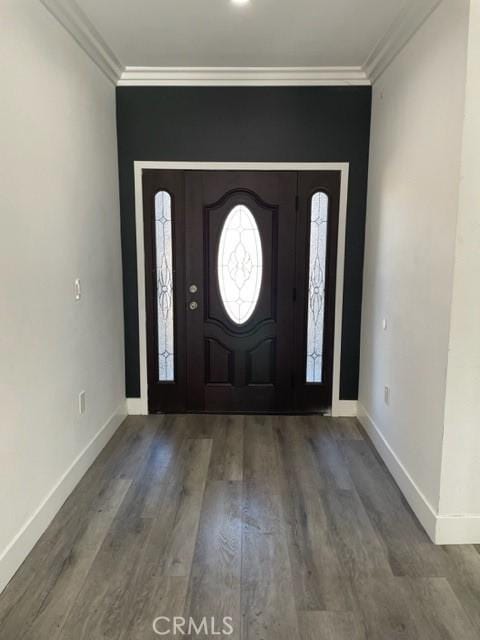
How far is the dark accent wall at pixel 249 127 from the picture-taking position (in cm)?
358

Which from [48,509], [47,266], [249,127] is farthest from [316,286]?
[48,509]

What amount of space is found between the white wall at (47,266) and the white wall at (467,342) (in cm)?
195

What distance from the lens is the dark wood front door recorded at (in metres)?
3.71

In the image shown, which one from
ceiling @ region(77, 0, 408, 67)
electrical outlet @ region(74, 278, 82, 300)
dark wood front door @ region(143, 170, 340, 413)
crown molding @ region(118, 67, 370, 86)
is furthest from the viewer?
dark wood front door @ region(143, 170, 340, 413)

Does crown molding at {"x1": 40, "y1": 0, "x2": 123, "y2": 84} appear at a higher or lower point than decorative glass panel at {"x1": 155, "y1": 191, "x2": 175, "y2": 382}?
higher

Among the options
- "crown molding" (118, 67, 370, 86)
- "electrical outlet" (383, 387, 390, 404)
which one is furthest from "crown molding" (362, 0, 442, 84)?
"electrical outlet" (383, 387, 390, 404)

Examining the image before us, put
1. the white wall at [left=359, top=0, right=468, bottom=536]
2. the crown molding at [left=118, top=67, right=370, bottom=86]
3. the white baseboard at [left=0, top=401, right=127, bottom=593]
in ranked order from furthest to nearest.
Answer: the crown molding at [left=118, top=67, right=370, bottom=86], the white wall at [left=359, top=0, right=468, bottom=536], the white baseboard at [left=0, top=401, right=127, bottom=593]

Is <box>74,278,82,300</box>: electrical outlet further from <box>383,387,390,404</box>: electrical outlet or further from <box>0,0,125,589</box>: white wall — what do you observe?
<box>383,387,390,404</box>: electrical outlet

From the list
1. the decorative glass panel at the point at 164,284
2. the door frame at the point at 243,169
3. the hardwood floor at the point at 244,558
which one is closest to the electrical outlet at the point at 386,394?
the hardwood floor at the point at 244,558

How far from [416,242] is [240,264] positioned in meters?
1.58

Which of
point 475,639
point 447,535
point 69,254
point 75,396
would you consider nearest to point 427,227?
point 447,535

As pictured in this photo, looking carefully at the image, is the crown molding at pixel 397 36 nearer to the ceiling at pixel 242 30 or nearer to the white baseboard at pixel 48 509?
the ceiling at pixel 242 30

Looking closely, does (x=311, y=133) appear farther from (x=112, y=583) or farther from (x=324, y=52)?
(x=112, y=583)

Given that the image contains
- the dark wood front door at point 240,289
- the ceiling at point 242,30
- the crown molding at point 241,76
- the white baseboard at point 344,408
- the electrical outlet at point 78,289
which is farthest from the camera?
the white baseboard at point 344,408
